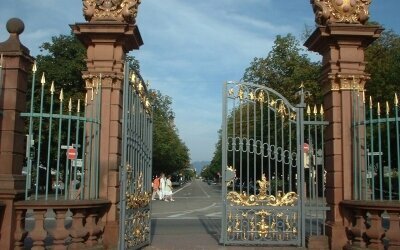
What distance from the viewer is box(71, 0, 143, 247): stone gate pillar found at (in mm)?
10055

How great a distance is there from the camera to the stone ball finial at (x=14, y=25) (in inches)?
339

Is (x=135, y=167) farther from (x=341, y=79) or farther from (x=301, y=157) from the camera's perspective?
(x=341, y=79)

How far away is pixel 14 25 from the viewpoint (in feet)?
28.3

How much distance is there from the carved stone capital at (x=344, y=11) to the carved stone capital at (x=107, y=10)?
4.18 meters

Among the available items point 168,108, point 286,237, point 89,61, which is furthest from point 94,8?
point 168,108

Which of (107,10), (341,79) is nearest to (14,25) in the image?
(107,10)

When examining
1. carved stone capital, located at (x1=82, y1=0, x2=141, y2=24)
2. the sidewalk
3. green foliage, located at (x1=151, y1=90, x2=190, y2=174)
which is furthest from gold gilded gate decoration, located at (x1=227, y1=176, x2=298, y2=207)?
green foliage, located at (x1=151, y1=90, x2=190, y2=174)

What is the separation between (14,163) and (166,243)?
14.9ft

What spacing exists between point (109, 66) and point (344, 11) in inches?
203

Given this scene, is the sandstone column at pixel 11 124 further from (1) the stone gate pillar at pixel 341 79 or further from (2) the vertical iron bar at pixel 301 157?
(1) the stone gate pillar at pixel 341 79

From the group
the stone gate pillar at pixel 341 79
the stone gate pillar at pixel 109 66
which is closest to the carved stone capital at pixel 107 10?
the stone gate pillar at pixel 109 66

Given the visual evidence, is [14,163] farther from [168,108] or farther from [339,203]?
[168,108]

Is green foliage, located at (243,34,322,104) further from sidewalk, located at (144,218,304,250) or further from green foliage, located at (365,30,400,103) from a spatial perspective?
sidewalk, located at (144,218,304,250)

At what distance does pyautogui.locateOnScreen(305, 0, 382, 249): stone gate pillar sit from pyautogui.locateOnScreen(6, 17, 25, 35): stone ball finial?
19.9ft
